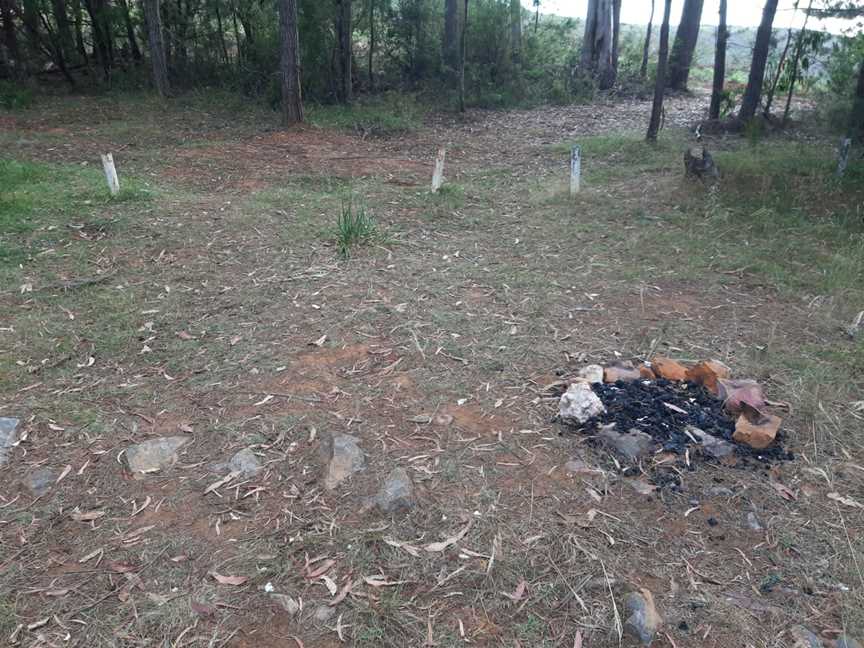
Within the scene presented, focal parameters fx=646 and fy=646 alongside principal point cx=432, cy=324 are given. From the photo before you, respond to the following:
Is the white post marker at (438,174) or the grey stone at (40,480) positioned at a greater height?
the white post marker at (438,174)

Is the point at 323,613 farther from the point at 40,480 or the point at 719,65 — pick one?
the point at 719,65

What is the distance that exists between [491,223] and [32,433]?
474 centimetres

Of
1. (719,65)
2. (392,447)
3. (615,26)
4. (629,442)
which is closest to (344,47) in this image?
(719,65)

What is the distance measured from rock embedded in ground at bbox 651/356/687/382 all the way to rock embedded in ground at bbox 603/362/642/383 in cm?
11

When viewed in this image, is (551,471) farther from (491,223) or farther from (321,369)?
(491,223)

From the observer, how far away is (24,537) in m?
2.69

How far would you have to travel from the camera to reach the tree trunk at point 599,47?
644 inches

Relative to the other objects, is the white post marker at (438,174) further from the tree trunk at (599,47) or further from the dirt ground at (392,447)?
the tree trunk at (599,47)

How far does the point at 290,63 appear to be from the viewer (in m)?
11.0

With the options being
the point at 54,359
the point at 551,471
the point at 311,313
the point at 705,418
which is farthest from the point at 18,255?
the point at 705,418

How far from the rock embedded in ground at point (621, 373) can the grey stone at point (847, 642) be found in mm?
1601

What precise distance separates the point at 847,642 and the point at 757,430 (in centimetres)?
106

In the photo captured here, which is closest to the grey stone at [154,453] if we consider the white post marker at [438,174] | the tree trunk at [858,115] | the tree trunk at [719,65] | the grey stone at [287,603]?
the grey stone at [287,603]

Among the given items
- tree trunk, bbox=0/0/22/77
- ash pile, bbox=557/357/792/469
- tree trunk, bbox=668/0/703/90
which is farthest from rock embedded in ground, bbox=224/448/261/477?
tree trunk, bbox=668/0/703/90
